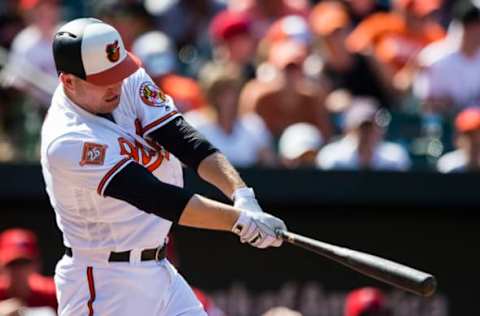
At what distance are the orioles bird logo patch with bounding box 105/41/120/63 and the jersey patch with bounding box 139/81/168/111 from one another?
1.10 feet

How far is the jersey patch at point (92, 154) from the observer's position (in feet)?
15.2

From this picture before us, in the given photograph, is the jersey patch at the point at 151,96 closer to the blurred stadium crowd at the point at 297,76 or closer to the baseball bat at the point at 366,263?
the baseball bat at the point at 366,263

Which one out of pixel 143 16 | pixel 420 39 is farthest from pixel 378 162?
pixel 143 16

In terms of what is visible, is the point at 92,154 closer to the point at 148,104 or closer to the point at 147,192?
the point at 147,192

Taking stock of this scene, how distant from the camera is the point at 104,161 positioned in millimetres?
4621

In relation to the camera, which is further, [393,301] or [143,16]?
[143,16]

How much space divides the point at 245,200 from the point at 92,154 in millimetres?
599

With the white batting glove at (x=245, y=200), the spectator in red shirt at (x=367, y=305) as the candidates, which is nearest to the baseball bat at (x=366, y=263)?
the white batting glove at (x=245, y=200)

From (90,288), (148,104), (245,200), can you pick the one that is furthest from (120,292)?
(148,104)

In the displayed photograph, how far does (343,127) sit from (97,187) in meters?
4.08

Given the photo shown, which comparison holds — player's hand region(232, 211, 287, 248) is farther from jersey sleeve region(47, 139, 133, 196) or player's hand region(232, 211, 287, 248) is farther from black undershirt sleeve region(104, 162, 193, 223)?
jersey sleeve region(47, 139, 133, 196)

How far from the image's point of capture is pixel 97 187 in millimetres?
4633

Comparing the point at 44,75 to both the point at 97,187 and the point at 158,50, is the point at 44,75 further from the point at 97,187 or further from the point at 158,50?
the point at 97,187

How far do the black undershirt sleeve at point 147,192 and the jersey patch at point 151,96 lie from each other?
453 millimetres
